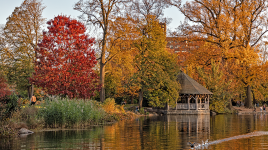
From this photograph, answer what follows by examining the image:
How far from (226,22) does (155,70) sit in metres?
12.2

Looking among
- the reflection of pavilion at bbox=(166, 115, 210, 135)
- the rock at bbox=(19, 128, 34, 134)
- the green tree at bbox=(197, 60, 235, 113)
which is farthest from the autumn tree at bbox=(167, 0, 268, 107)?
the rock at bbox=(19, 128, 34, 134)

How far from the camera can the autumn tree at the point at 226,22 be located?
44.8 meters

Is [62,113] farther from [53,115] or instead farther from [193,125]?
[193,125]

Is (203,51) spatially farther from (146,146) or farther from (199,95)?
(146,146)

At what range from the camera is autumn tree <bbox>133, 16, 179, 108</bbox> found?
40.5 m

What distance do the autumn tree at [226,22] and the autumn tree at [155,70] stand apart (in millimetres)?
6626

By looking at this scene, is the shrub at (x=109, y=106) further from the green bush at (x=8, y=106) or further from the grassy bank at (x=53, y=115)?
the green bush at (x=8, y=106)

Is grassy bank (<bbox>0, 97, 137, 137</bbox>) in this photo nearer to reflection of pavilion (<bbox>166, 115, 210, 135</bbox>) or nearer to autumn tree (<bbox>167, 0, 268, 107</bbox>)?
reflection of pavilion (<bbox>166, 115, 210, 135</bbox>)

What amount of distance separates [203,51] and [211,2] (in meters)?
6.86

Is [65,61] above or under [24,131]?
above

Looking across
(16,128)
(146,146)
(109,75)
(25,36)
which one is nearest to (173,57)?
(109,75)

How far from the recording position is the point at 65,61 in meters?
25.3

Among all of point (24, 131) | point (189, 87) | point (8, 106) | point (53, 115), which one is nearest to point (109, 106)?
point (53, 115)

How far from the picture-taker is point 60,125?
2034 centimetres
